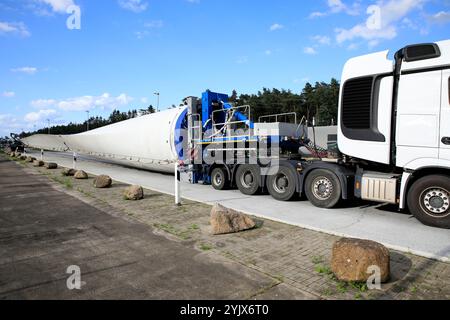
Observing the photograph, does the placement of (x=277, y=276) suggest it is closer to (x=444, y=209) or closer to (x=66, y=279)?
(x=66, y=279)

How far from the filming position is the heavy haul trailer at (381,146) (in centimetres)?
629

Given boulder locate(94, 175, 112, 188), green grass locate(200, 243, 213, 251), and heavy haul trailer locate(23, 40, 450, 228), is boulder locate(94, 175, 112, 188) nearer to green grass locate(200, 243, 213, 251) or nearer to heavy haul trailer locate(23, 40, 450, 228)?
heavy haul trailer locate(23, 40, 450, 228)

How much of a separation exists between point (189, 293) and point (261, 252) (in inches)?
66.2

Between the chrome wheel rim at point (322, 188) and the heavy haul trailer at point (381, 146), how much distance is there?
0.08 feet

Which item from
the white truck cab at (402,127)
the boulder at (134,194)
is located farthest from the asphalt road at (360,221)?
the boulder at (134,194)

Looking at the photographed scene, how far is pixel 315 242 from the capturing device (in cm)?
555

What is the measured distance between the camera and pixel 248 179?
34.4 feet

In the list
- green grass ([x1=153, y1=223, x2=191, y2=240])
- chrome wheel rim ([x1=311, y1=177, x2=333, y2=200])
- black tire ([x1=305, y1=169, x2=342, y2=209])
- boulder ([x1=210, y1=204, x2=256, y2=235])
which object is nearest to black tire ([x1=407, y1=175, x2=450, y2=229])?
black tire ([x1=305, y1=169, x2=342, y2=209])

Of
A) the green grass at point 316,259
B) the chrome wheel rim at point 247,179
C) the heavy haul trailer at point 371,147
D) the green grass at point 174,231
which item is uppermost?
the heavy haul trailer at point 371,147

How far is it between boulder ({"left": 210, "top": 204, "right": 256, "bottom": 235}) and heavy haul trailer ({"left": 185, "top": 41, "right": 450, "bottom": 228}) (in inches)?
111

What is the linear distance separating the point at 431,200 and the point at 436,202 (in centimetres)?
9

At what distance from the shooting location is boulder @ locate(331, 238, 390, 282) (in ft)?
12.6

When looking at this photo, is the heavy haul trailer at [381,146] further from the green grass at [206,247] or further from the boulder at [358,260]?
the green grass at [206,247]
